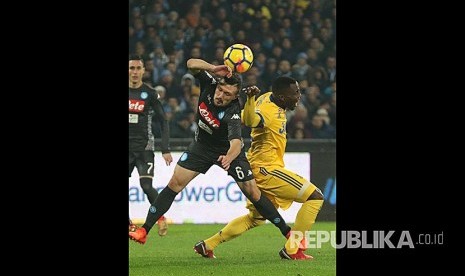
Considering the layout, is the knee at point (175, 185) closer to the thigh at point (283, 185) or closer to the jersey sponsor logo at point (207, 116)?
the jersey sponsor logo at point (207, 116)

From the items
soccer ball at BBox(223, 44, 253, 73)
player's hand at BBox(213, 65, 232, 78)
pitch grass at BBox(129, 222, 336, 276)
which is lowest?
pitch grass at BBox(129, 222, 336, 276)

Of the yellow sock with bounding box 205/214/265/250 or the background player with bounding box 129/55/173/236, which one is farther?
the background player with bounding box 129/55/173/236

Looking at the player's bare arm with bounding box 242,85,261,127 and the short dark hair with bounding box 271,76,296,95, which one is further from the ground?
the short dark hair with bounding box 271,76,296,95

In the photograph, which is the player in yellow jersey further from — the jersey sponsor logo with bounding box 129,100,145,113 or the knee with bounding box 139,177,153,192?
the jersey sponsor logo with bounding box 129,100,145,113

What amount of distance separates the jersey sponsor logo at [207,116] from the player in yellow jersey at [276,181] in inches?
16.1

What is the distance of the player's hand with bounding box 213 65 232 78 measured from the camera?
358 inches

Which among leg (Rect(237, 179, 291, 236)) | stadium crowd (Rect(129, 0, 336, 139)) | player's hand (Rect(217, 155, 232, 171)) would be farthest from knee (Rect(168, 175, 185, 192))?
stadium crowd (Rect(129, 0, 336, 139))

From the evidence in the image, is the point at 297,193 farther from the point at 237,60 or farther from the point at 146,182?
the point at 146,182

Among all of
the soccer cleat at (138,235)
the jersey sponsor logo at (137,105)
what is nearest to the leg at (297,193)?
the soccer cleat at (138,235)

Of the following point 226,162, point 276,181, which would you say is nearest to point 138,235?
point 226,162

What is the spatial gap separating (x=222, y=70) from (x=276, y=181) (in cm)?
137

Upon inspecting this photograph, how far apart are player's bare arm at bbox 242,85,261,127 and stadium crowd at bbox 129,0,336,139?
645cm
